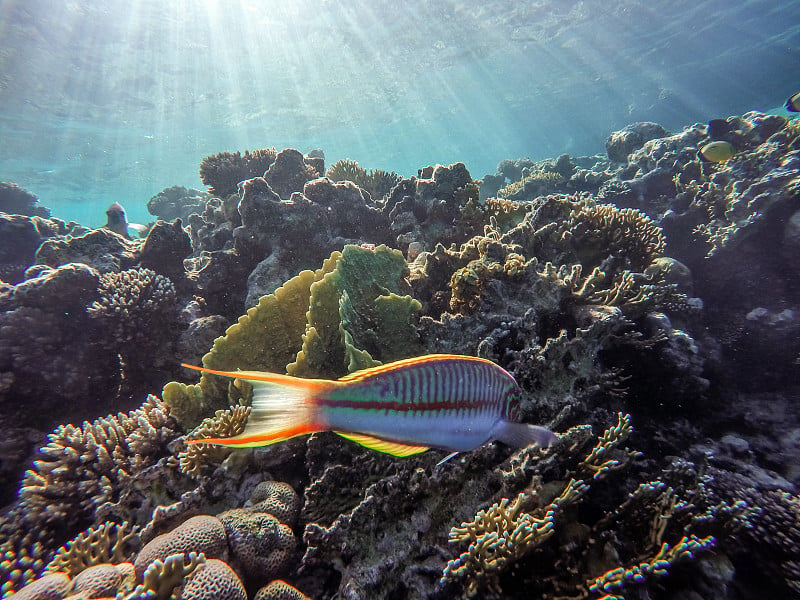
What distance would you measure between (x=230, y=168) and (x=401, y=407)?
949 cm

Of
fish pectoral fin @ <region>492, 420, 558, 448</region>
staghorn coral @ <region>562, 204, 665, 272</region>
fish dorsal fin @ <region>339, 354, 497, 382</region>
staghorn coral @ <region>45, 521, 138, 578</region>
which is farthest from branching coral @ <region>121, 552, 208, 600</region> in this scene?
staghorn coral @ <region>562, 204, 665, 272</region>

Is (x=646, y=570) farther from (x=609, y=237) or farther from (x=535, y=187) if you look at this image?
(x=535, y=187)

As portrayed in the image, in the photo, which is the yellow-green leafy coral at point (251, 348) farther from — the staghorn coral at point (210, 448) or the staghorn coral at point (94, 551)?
the staghorn coral at point (94, 551)

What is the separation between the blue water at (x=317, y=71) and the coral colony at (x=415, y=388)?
2340 centimetres

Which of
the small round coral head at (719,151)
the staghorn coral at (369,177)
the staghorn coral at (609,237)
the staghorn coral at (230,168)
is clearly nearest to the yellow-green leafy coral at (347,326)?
the staghorn coral at (609,237)

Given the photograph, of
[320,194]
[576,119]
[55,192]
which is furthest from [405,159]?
[320,194]

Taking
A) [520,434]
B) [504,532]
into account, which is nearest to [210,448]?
[504,532]

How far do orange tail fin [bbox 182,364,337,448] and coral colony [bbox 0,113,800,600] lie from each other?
0.14 feet

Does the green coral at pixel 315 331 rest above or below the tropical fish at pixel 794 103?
below

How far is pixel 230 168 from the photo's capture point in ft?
29.5

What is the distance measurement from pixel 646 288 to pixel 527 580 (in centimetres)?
345

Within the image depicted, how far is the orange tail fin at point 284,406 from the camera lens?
1400mm

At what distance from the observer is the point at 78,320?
16.9 ft

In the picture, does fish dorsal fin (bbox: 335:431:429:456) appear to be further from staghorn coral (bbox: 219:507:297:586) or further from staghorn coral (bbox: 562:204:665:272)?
staghorn coral (bbox: 562:204:665:272)
